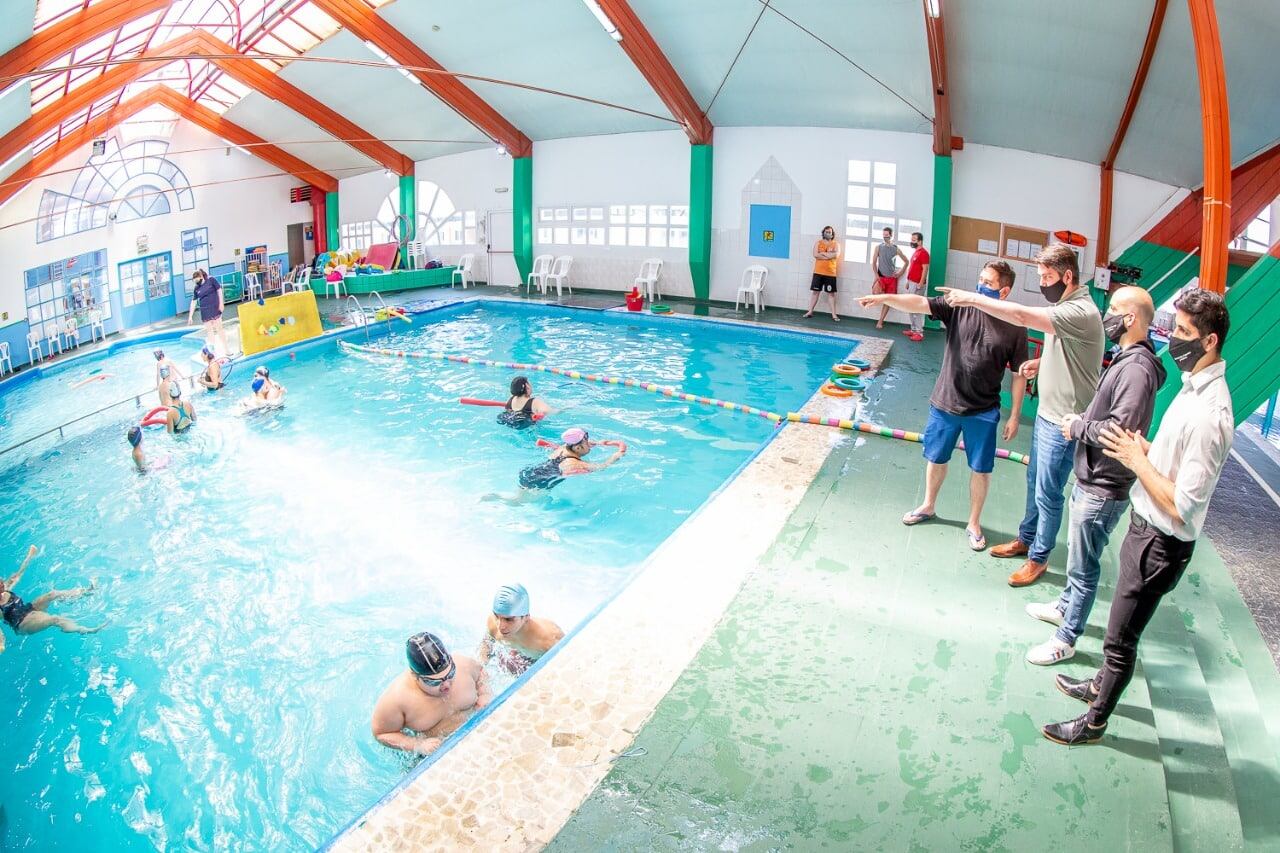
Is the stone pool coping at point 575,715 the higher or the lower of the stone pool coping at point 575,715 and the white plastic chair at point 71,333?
the lower

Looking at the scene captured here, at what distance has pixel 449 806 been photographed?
274 cm

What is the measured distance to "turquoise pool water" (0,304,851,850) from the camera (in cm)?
381

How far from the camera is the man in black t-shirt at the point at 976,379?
4141mm

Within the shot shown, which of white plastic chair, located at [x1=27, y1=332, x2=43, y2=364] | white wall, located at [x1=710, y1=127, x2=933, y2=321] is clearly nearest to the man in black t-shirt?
white wall, located at [x1=710, y1=127, x2=933, y2=321]

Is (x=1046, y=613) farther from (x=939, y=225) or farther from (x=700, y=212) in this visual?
(x=700, y=212)

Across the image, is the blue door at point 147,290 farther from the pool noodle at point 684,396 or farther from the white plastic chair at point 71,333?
the pool noodle at point 684,396

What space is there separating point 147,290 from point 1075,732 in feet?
61.3

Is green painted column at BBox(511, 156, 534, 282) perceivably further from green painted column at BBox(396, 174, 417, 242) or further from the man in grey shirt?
the man in grey shirt

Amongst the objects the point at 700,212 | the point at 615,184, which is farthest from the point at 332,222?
the point at 700,212

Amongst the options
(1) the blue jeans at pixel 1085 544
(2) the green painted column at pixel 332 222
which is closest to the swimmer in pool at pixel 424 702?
(1) the blue jeans at pixel 1085 544

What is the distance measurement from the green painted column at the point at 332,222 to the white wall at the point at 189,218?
21.5 inches

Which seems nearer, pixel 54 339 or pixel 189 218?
pixel 54 339

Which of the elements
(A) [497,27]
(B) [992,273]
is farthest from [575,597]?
(A) [497,27]

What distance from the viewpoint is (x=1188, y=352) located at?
2.54 metres
